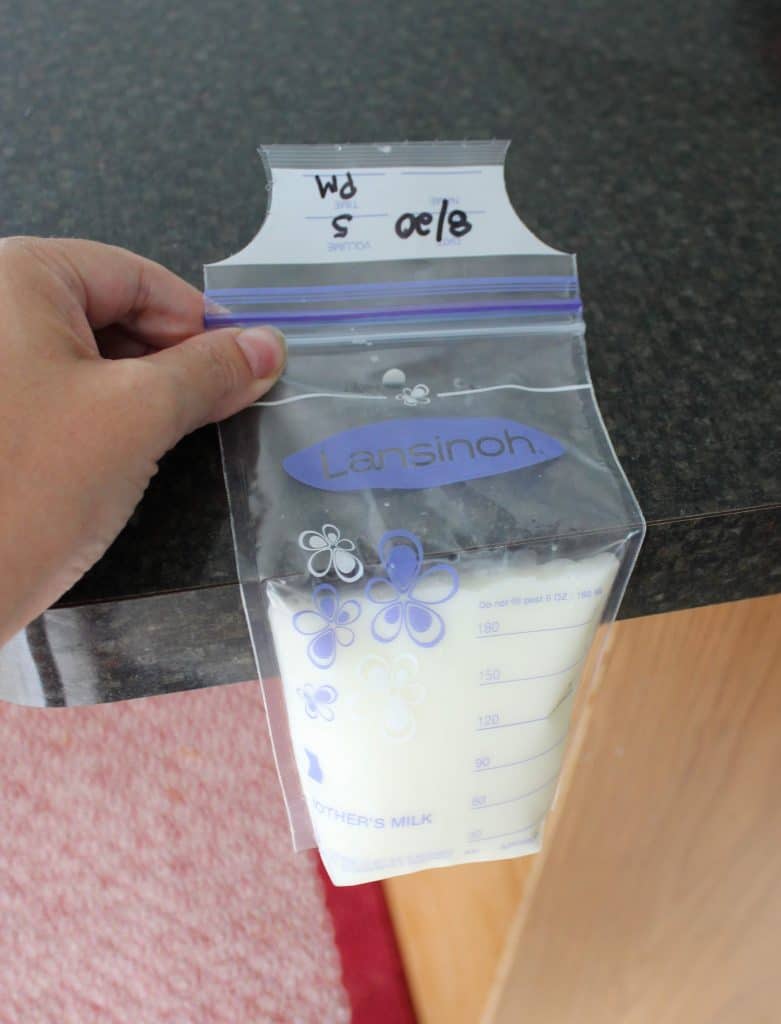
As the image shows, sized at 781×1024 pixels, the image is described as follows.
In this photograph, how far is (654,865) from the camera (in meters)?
0.57

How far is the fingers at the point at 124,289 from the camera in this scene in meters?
0.35

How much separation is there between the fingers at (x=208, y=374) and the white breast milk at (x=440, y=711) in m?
0.08

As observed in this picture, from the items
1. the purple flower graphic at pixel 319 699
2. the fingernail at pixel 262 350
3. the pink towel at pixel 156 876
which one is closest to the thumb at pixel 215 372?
the fingernail at pixel 262 350

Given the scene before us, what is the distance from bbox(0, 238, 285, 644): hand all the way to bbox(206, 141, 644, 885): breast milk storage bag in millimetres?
26

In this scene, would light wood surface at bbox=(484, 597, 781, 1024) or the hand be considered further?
light wood surface at bbox=(484, 597, 781, 1024)

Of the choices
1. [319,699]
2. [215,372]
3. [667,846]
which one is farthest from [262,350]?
[667,846]

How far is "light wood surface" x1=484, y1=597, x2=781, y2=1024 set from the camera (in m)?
0.43

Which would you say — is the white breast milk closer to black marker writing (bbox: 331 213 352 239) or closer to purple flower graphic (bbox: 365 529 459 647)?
purple flower graphic (bbox: 365 529 459 647)

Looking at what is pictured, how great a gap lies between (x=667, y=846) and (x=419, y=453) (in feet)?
1.16

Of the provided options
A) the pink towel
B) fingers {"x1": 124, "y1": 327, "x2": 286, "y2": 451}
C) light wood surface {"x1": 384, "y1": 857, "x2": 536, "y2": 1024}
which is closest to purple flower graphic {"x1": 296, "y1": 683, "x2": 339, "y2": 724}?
fingers {"x1": 124, "y1": 327, "x2": 286, "y2": 451}

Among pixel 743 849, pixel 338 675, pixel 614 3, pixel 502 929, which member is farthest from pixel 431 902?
pixel 614 3

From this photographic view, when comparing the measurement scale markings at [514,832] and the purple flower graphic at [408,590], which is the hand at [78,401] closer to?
the purple flower graphic at [408,590]

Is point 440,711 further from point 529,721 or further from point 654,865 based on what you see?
point 654,865

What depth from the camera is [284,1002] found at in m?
1.01
